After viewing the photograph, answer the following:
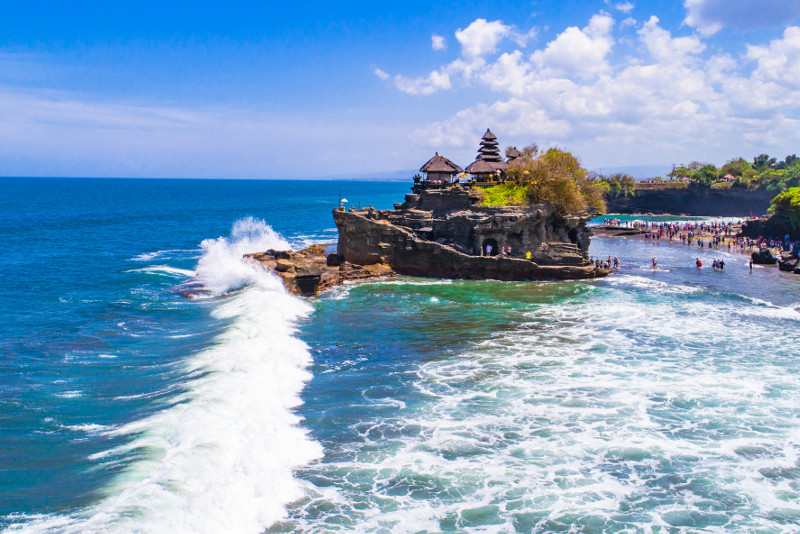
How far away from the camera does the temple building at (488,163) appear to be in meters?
50.4

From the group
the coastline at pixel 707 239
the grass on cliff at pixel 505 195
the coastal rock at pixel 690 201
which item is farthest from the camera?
the coastal rock at pixel 690 201

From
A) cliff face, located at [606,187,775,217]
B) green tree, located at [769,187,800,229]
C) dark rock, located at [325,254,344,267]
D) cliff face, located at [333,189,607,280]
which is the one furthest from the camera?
cliff face, located at [606,187,775,217]

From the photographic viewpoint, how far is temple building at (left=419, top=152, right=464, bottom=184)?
166 ft

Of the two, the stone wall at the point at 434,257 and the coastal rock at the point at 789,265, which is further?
the coastal rock at the point at 789,265

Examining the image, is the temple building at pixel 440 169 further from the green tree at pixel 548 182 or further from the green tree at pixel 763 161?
the green tree at pixel 763 161

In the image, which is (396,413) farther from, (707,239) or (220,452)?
(707,239)

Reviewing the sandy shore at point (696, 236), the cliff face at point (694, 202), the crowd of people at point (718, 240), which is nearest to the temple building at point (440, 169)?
the crowd of people at point (718, 240)

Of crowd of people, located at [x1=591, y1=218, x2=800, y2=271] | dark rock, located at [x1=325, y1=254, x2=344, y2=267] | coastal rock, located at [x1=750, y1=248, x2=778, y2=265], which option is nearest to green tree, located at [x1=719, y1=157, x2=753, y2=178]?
crowd of people, located at [x1=591, y1=218, x2=800, y2=271]

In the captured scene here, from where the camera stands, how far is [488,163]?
5169 centimetres

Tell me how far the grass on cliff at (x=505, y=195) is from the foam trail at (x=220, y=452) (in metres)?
24.3

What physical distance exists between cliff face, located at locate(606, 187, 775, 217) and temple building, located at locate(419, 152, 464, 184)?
75.0 m

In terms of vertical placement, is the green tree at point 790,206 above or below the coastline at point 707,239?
above

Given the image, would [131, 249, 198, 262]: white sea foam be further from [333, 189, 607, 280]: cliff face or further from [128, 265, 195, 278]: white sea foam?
[333, 189, 607, 280]: cliff face

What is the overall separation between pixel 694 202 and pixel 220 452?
115 meters
